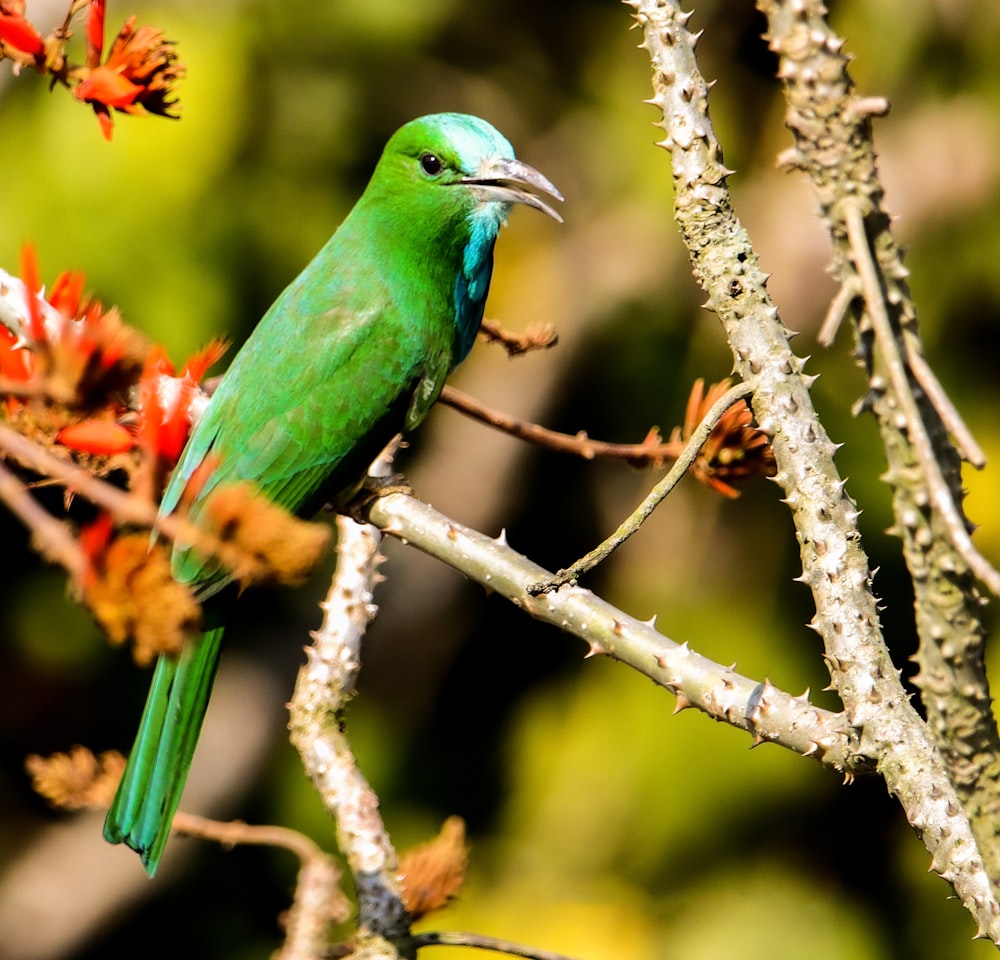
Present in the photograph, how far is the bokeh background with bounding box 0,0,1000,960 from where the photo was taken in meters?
4.03

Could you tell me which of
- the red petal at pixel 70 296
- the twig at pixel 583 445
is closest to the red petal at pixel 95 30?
the red petal at pixel 70 296

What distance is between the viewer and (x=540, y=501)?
5.20 metres

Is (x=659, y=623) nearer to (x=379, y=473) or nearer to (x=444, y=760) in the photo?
(x=444, y=760)

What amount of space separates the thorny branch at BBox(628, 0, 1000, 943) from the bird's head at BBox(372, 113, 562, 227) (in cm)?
133

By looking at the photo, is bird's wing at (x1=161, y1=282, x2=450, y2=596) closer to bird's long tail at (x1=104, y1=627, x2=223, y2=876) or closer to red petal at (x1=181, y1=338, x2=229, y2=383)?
bird's long tail at (x1=104, y1=627, x2=223, y2=876)

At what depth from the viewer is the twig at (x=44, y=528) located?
1.03 metres

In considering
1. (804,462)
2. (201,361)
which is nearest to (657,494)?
(804,462)

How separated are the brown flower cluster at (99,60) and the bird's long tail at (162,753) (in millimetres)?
1028

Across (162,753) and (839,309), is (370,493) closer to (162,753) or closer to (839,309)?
(162,753)

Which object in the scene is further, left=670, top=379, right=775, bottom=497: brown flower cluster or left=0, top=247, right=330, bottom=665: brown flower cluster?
left=670, top=379, right=775, bottom=497: brown flower cluster

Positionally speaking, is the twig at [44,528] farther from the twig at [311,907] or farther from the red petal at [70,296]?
the twig at [311,907]

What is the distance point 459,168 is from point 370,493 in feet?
3.18

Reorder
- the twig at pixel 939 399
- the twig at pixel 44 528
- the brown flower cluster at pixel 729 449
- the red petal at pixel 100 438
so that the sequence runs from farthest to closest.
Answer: the brown flower cluster at pixel 729 449
the red petal at pixel 100 438
the twig at pixel 939 399
the twig at pixel 44 528

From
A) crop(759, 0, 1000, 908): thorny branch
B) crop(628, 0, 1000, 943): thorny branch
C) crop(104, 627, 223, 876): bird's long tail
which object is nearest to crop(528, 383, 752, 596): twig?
crop(628, 0, 1000, 943): thorny branch
